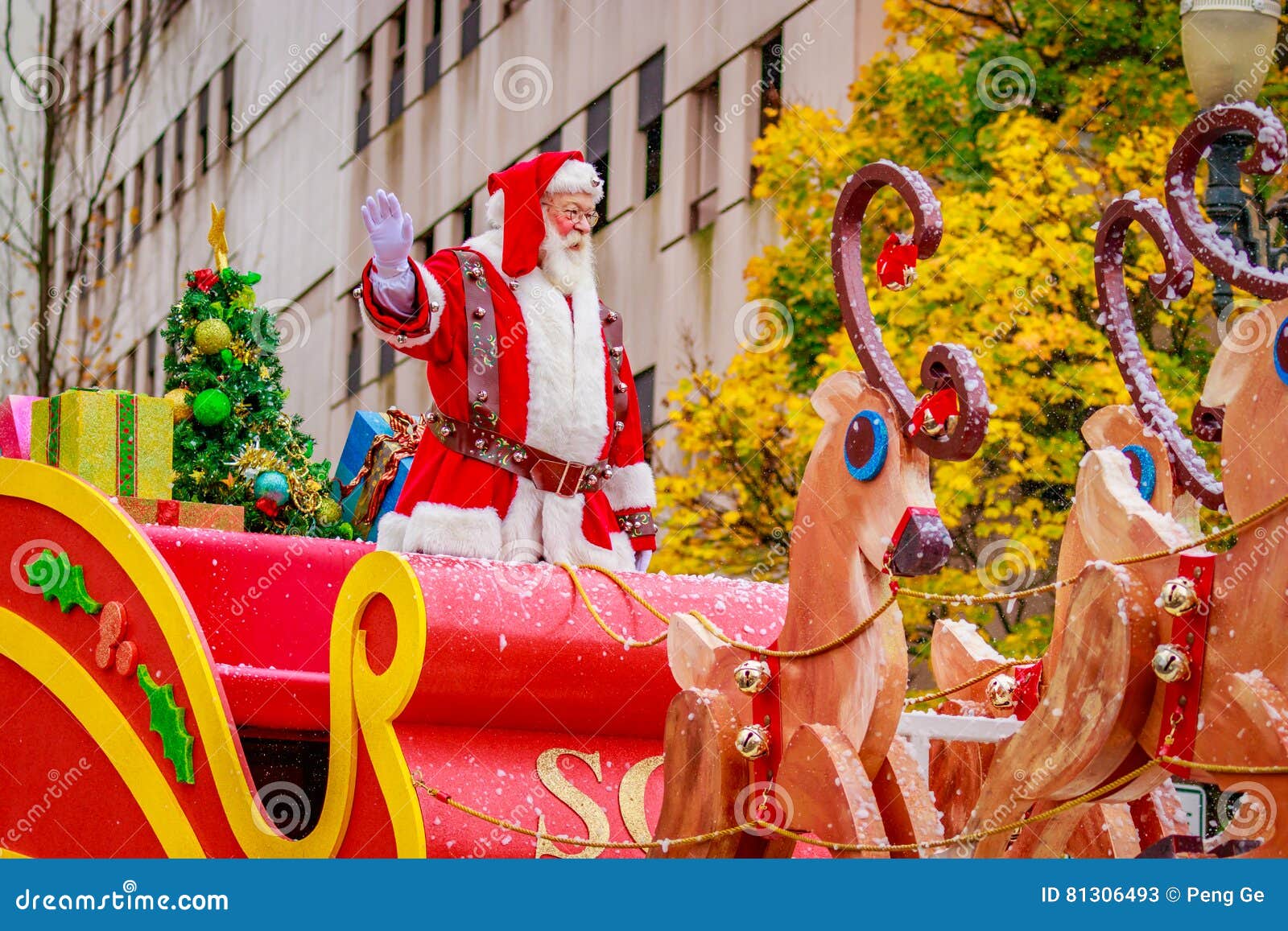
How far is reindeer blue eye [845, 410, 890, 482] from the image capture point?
12.2 ft

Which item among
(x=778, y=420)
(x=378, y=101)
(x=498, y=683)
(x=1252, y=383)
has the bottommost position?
(x=498, y=683)

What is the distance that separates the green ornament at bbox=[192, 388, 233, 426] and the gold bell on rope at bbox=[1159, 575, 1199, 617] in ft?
15.0

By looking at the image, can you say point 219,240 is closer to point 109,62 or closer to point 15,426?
point 15,426

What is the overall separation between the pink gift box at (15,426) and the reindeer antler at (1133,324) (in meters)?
4.04

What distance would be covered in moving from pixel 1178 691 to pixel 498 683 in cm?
175

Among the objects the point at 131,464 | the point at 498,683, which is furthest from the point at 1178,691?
the point at 131,464

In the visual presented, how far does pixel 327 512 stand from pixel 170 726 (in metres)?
2.34

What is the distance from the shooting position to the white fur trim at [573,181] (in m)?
5.76

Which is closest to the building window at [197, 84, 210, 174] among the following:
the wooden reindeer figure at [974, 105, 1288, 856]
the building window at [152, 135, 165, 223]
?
the building window at [152, 135, 165, 223]

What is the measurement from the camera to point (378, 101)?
1734 cm

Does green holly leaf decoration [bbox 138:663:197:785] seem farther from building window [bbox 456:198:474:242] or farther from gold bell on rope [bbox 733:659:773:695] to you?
building window [bbox 456:198:474:242]

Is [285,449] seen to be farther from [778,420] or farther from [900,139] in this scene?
[900,139]

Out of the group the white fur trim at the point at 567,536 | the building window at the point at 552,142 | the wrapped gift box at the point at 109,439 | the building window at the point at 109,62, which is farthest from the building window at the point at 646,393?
the white fur trim at the point at 567,536

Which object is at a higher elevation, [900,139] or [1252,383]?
[900,139]
